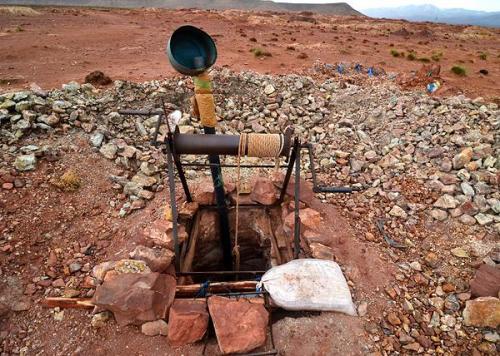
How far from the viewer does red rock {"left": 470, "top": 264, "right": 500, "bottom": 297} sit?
322cm

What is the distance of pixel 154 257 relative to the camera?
3545 mm

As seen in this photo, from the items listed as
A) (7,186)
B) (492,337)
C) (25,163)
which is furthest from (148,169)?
(492,337)

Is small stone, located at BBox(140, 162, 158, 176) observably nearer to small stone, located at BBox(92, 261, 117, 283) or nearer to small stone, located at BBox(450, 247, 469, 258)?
small stone, located at BBox(92, 261, 117, 283)

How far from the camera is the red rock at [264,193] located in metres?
4.71

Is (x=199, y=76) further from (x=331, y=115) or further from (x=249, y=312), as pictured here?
(x=331, y=115)

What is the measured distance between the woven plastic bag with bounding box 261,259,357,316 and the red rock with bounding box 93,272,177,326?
104 centimetres

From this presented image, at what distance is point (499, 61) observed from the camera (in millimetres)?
16031

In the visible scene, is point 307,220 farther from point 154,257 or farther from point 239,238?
point 154,257

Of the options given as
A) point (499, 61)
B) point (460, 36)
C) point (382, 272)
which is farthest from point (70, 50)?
point (460, 36)

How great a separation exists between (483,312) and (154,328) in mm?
3240

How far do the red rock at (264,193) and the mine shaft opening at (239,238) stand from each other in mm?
190

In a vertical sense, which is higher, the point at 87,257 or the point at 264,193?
the point at 264,193

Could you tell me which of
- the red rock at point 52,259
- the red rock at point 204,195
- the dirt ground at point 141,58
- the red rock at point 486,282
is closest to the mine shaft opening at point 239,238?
the red rock at point 204,195

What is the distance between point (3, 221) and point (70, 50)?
43.3ft
